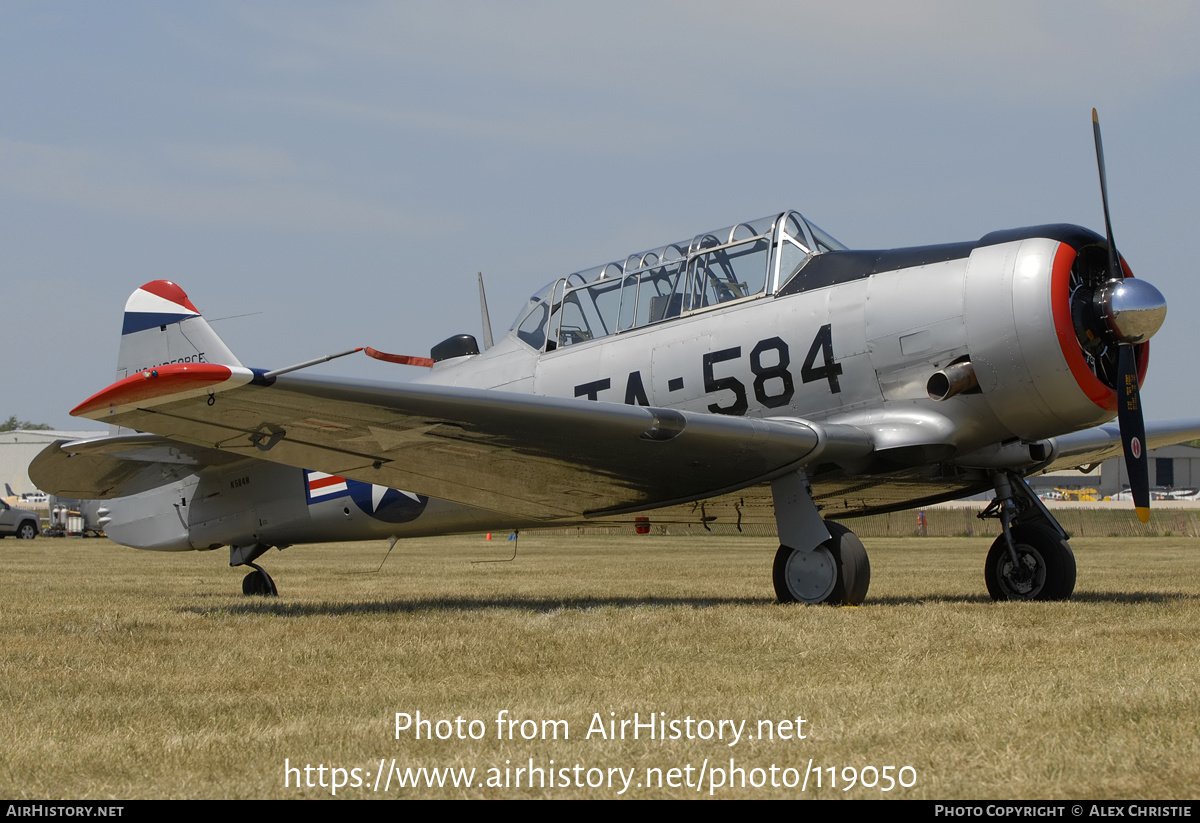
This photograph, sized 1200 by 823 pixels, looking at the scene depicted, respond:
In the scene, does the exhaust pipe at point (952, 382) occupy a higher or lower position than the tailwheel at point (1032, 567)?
higher

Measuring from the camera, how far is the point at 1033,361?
788 cm

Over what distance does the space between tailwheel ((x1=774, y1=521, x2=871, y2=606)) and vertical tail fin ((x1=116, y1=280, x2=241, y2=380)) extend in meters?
5.87

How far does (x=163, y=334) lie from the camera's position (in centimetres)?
1099

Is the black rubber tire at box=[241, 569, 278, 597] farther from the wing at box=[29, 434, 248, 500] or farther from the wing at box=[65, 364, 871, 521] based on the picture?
the wing at box=[65, 364, 871, 521]

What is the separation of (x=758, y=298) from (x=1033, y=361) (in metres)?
2.24

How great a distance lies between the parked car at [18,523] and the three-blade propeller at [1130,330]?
3916 cm

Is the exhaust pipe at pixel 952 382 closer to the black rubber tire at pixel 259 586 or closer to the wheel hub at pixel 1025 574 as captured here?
the wheel hub at pixel 1025 574

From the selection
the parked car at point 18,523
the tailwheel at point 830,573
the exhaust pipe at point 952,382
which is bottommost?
the tailwheel at point 830,573

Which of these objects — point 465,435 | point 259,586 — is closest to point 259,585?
point 259,586

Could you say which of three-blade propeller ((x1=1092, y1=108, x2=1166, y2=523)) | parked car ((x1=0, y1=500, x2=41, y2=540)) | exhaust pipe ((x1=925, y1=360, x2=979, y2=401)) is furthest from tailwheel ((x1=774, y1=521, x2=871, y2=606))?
parked car ((x1=0, y1=500, x2=41, y2=540))

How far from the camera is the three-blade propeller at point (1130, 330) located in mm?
7874

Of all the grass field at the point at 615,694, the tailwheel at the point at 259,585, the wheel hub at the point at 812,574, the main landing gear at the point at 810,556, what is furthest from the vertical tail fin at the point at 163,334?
the wheel hub at the point at 812,574

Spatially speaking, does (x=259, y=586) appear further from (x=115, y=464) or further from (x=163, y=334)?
(x=163, y=334)

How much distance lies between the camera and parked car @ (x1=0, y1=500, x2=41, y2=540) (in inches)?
1529
